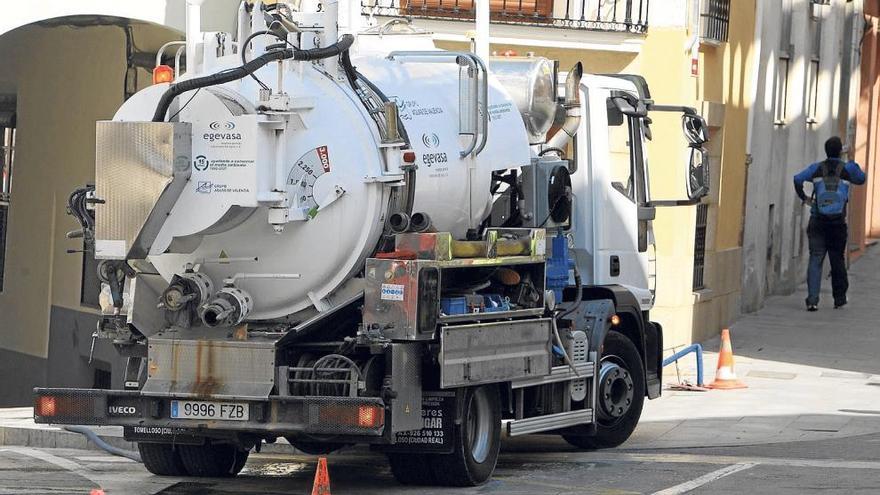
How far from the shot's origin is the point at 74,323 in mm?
20250

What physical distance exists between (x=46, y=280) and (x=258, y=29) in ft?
34.8

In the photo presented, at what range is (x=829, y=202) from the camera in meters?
22.3

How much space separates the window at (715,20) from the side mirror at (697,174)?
23.4ft

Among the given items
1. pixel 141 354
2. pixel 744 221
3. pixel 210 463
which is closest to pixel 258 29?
pixel 141 354

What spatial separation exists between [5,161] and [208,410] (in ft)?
36.1

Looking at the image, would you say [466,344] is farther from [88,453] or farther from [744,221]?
[744,221]

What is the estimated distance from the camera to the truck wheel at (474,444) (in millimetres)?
10961

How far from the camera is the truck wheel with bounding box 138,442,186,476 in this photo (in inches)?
459

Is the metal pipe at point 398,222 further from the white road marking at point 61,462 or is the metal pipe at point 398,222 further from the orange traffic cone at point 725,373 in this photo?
the orange traffic cone at point 725,373

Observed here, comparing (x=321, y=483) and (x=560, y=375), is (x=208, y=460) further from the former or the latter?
(x=321, y=483)

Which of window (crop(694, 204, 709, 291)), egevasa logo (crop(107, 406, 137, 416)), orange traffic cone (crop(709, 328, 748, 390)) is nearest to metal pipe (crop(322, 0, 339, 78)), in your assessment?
egevasa logo (crop(107, 406, 137, 416))

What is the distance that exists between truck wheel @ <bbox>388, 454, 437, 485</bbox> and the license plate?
1.26 meters

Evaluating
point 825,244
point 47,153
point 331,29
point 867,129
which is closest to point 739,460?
point 331,29

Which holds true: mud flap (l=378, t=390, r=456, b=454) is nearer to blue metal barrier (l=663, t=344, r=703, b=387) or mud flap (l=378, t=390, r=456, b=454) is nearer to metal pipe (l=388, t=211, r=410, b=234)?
metal pipe (l=388, t=211, r=410, b=234)
